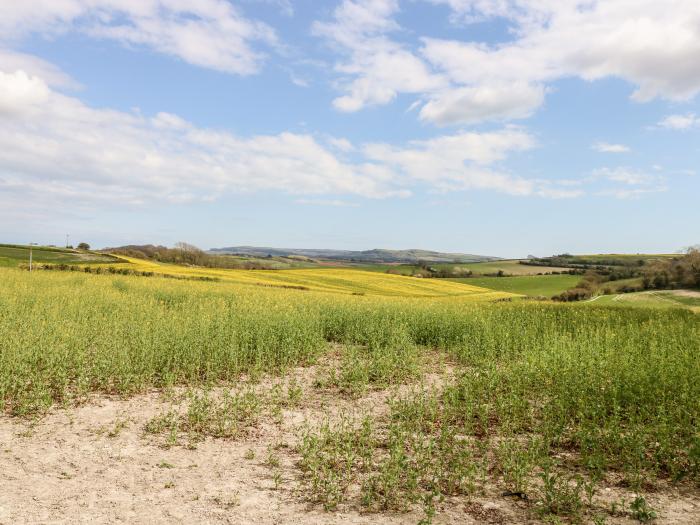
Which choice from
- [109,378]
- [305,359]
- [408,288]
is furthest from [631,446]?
[408,288]

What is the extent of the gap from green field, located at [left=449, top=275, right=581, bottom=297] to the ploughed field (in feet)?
137

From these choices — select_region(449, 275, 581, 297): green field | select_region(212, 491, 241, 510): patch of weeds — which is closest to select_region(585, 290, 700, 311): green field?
select_region(449, 275, 581, 297): green field

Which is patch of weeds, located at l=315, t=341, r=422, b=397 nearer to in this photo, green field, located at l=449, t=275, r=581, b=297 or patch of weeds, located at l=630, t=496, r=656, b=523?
patch of weeds, located at l=630, t=496, r=656, b=523

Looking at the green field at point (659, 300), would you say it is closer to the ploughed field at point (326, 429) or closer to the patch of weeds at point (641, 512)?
the ploughed field at point (326, 429)

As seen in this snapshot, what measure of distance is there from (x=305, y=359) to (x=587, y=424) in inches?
286

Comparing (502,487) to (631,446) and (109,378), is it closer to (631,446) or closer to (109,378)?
(631,446)

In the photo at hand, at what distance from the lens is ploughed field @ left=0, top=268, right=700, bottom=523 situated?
5.20 m

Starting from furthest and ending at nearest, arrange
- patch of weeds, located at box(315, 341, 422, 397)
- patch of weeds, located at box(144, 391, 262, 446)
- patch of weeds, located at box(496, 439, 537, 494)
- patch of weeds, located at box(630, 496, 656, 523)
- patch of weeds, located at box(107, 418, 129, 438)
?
patch of weeds, located at box(315, 341, 422, 397) → patch of weeds, located at box(144, 391, 262, 446) → patch of weeds, located at box(107, 418, 129, 438) → patch of weeds, located at box(496, 439, 537, 494) → patch of weeds, located at box(630, 496, 656, 523)

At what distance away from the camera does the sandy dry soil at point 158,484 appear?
4922mm

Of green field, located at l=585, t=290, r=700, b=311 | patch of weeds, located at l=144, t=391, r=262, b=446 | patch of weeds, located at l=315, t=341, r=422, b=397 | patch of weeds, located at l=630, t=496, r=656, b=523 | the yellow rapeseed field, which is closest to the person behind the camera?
patch of weeds, located at l=630, t=496, r=656, b=523

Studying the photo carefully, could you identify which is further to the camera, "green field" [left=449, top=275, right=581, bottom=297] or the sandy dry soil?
"green field" [left=449, top=275, right=581, bottom=297]

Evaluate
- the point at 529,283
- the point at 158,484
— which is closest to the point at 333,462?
the point at 158,484

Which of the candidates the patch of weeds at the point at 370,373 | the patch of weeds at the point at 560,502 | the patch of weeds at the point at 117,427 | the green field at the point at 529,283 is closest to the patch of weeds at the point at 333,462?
the patch of weeds at the point at 560,502

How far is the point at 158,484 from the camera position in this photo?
564 cm
